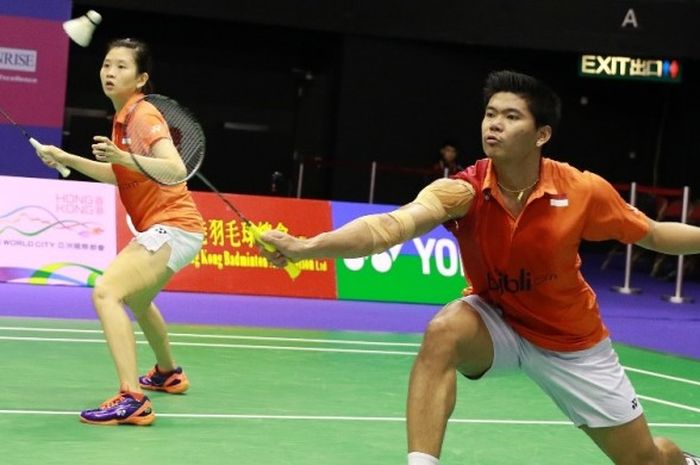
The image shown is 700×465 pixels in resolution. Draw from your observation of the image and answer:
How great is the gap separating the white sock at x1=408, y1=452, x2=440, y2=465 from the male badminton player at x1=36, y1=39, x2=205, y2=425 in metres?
2.06

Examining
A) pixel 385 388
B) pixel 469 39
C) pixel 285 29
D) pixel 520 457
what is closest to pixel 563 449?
pixel 520 457

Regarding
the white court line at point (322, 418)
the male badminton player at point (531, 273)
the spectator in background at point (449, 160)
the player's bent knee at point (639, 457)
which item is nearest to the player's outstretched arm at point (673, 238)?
the male badminton player at point (531, 273)

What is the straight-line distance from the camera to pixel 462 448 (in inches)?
234

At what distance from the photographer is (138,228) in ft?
21.5

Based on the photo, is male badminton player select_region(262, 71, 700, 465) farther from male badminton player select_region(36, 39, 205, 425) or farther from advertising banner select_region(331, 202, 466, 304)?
advertising banner select_region(331, 202, 466, 304)

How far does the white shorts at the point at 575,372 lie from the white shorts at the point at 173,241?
2336mm

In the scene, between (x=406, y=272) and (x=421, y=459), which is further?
(x=406, y=272)

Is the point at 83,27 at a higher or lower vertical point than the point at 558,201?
higher

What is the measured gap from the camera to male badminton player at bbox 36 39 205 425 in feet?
19.6

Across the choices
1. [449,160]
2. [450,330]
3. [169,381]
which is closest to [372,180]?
[449,160]

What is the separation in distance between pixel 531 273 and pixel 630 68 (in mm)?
14292

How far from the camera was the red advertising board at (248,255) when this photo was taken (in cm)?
1170

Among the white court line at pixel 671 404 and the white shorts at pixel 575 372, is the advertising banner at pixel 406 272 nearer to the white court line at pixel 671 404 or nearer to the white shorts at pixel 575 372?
the white court line at pixel 671 404

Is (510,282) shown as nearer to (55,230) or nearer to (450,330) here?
(450,330)
